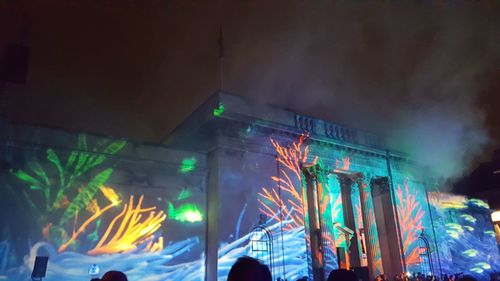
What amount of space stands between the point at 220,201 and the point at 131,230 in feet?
12.6

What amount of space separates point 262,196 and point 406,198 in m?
10.6

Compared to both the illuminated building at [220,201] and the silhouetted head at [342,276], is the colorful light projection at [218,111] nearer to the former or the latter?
the illuminated building at [220,201]

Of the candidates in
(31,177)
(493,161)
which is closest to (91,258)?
(31,177)

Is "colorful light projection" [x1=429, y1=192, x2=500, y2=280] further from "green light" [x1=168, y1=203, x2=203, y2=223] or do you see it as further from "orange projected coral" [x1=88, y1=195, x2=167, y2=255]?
"orange projected coral" [x1=88, y1=195, x2=167, y2=255]

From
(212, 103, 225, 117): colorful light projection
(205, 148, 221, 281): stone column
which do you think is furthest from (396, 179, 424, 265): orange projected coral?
(212, 103, 225, 117): colorful light projection

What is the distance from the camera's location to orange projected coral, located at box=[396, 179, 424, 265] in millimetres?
20922

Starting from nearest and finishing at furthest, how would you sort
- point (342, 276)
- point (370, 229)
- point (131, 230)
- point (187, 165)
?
point (342, 276) < point (131, 230) < point (187, 165) < point (370, 229)

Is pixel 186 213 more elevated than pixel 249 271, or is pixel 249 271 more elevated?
pixel 186 213

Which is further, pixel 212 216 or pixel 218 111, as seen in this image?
pixel 218 111

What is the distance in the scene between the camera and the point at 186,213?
1594 centimetres

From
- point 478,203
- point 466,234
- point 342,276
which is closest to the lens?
point 342,276

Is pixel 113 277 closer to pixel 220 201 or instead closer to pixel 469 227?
pixel 220 201

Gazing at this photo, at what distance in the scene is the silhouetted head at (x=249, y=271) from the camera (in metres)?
2.19

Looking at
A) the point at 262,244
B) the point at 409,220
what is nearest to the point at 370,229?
the point at 409,220
